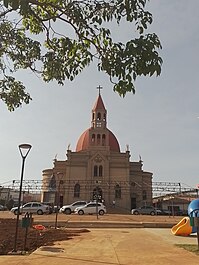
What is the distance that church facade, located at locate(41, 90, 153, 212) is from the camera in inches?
2020

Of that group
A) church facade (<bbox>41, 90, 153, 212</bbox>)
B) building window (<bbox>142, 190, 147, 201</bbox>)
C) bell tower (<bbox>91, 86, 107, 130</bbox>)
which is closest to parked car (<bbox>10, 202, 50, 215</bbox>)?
church facade (<bbox>41, 90, 153, 212</bbox>)

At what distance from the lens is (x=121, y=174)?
53094 millimetres

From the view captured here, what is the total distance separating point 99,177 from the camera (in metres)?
52.3

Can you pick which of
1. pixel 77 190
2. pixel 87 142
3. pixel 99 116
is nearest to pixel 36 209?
pixel 77 190

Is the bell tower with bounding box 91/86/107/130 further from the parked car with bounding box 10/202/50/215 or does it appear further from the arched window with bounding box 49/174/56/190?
the parked car with bounding box 10/202/50/215

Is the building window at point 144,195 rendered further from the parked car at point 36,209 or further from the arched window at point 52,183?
the parked car at point 36,209

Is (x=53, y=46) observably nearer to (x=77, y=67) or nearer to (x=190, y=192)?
(x=77, y=67)

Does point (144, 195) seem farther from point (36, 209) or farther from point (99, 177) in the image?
point (36, 209)

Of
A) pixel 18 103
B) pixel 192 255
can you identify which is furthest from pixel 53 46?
pixel 192 255

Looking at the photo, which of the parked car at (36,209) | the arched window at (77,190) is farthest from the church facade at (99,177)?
the parked car at (36,209)

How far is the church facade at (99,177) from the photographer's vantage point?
5131 cm

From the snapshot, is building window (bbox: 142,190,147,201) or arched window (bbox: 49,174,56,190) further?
building window (bbox: 142,190,147,201)

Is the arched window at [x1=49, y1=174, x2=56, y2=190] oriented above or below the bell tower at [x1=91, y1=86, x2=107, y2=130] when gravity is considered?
below

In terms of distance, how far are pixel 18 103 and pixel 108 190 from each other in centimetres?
4491
